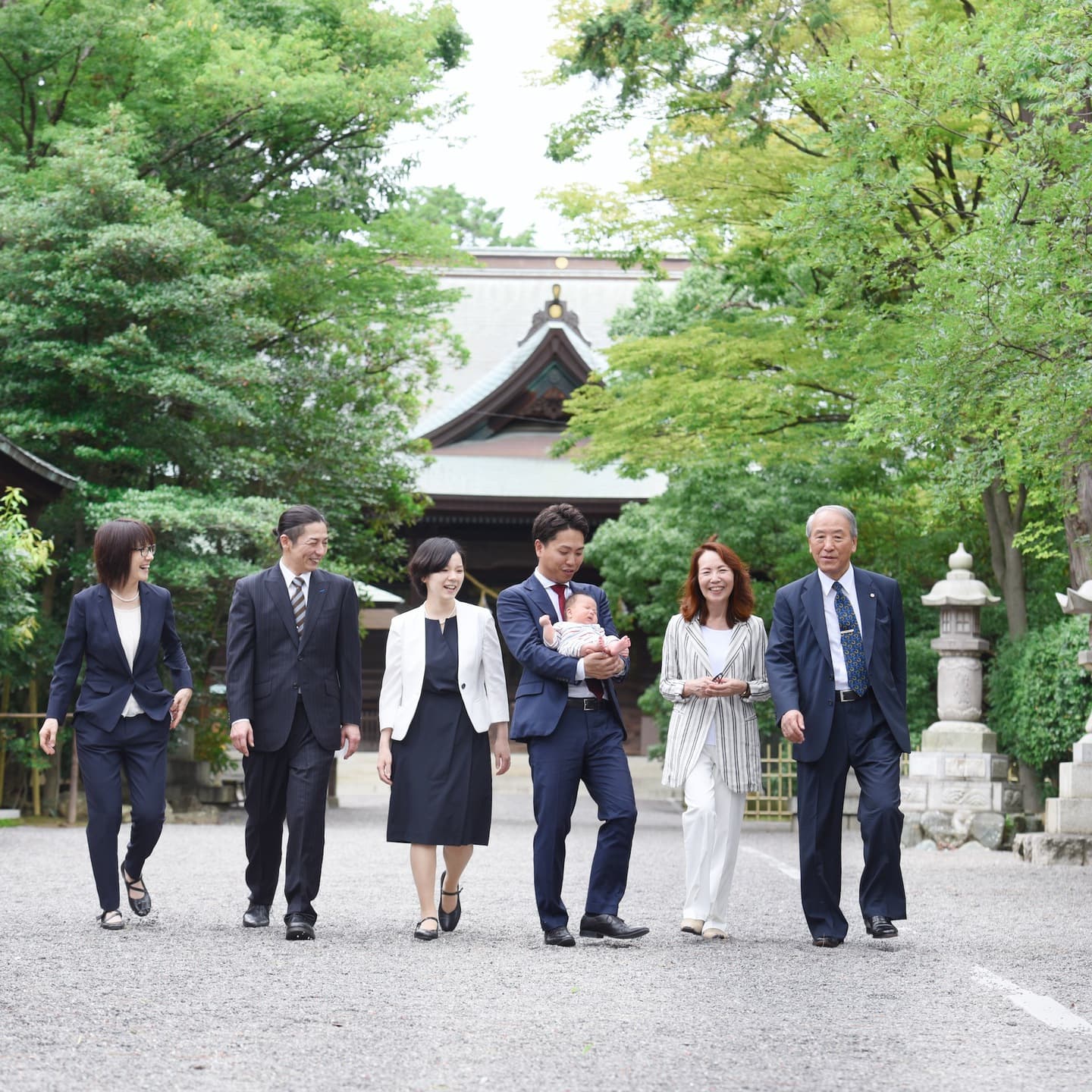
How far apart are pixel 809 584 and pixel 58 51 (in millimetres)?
11805

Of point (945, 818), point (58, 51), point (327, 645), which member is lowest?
point (945, 818)

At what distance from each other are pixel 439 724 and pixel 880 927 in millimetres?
1915

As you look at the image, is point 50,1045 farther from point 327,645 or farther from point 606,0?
point 606,0

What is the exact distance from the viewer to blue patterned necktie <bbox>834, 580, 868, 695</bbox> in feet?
20.8

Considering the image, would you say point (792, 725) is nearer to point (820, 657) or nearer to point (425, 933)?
point (820, 657)

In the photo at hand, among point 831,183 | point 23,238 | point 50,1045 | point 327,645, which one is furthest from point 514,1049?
point 23,238

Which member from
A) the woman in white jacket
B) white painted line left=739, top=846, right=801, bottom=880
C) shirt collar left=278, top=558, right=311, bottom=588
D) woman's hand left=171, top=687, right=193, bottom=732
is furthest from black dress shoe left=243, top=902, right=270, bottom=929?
white painted line left=739, top=846, right=801, bottom=880

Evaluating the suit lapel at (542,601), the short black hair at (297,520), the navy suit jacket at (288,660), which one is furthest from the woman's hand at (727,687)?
the short black hair at (297,520)

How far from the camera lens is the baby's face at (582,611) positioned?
20.9 feet

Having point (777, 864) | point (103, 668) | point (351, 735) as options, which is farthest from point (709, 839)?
point (777, 864)

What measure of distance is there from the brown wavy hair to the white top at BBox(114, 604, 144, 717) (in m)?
2.36

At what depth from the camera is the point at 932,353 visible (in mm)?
9203

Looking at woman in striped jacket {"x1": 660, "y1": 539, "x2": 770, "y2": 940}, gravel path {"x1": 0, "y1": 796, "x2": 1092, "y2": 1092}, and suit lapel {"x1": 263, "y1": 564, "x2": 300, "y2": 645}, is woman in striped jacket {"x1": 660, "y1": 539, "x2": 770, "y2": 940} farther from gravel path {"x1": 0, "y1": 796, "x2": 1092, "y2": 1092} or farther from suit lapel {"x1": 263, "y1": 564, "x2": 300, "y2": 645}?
suit lapel {"x1": 263, "y1": 564, "x2": 300, "y2": 645}

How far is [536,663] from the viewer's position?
6262 mm
